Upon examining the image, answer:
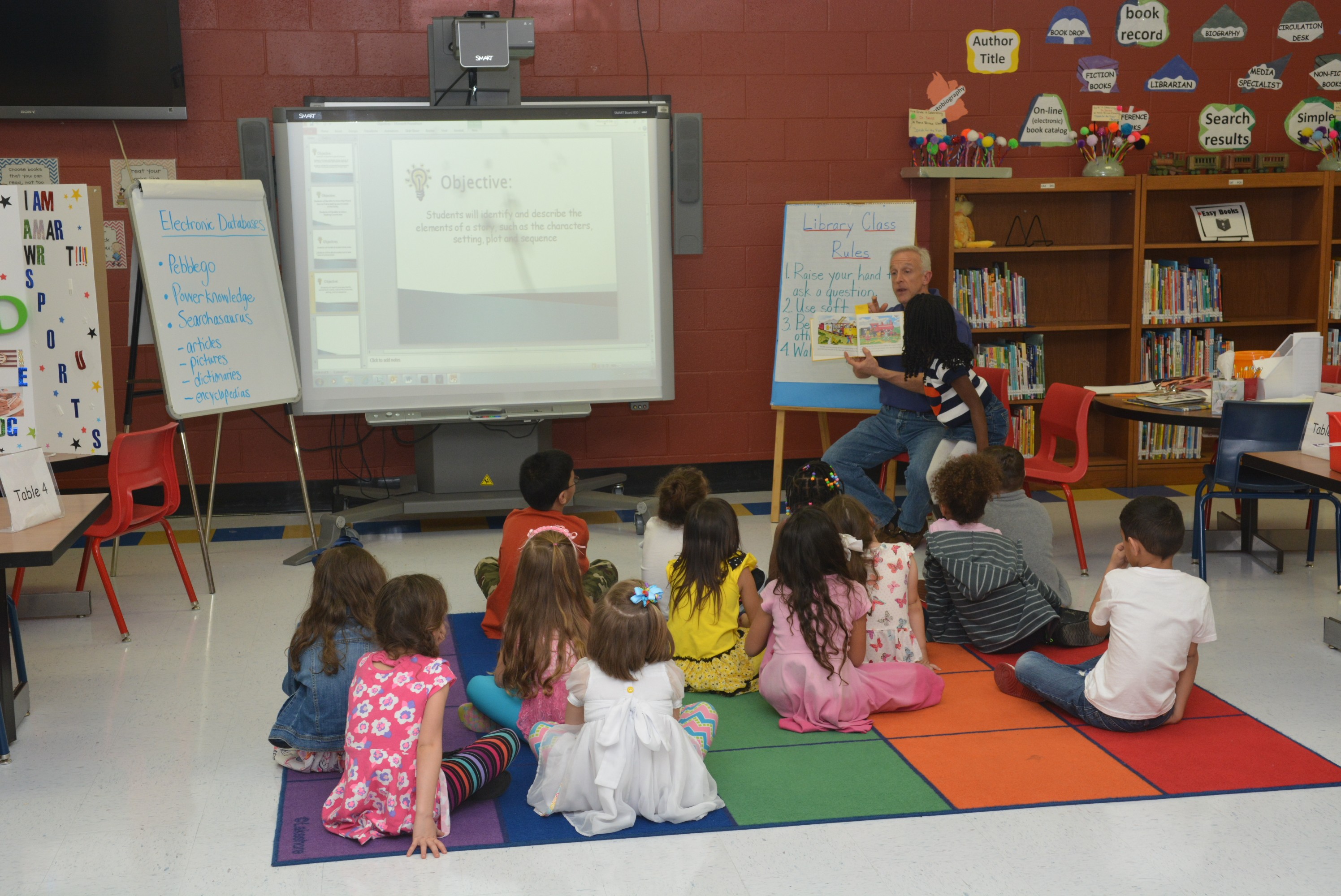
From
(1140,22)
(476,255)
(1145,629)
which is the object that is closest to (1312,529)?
(1145,629)

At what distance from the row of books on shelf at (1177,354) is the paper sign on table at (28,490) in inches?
202

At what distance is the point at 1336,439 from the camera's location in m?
3.56

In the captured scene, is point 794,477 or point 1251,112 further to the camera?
point 1251,112

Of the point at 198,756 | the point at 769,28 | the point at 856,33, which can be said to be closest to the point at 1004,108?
the point at 856,33

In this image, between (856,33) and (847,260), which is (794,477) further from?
(856,33)

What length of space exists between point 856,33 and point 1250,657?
150 inches

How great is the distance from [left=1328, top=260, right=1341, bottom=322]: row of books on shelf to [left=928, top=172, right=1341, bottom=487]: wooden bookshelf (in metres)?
0.04

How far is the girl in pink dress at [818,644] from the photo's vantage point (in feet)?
9.88

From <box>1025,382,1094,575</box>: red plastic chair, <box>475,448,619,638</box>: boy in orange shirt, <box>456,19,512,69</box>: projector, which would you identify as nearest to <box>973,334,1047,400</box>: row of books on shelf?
<box>1025,382,1094,575</box>: red plastic chair

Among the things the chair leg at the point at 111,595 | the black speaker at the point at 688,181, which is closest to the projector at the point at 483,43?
the black speaker at the point at 688,181

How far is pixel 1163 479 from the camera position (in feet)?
Result: 20.6

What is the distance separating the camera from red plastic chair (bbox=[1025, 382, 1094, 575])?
15.5 ft

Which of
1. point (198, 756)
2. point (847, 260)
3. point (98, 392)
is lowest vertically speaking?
point (198, 756)

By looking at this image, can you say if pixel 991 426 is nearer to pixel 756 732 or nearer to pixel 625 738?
pixel 756 732
